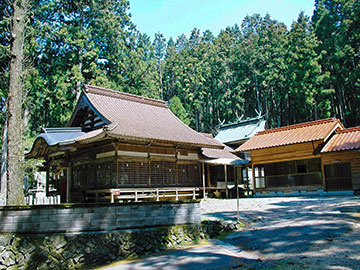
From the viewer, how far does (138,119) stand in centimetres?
1988

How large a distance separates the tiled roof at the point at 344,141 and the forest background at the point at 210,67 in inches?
521

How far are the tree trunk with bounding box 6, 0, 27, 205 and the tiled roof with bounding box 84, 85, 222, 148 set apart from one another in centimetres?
501

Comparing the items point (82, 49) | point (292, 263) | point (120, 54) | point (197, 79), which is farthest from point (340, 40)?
point (292, 263)

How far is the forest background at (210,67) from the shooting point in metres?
30.8

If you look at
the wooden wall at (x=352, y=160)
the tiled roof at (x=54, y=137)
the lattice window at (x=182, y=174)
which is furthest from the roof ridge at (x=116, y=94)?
the wooden wall at (x=352, y=160)

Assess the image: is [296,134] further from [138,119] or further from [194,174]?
Result: [138,119]

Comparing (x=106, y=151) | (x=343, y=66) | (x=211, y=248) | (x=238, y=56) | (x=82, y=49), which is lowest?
(x=211, y=248)

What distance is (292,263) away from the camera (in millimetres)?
6117

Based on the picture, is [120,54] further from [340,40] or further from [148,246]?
[148,246]

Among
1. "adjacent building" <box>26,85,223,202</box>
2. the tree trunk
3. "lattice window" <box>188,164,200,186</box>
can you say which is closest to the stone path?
the tree trunk

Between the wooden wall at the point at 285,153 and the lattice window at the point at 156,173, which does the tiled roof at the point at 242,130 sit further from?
the lattice window at the point at 156,173

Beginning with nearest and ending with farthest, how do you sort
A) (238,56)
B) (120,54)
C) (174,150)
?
(174,150) < (120,54) < (238,56)

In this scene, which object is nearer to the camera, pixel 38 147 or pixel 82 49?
pixel 38 147

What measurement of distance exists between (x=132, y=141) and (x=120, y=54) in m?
22.1
